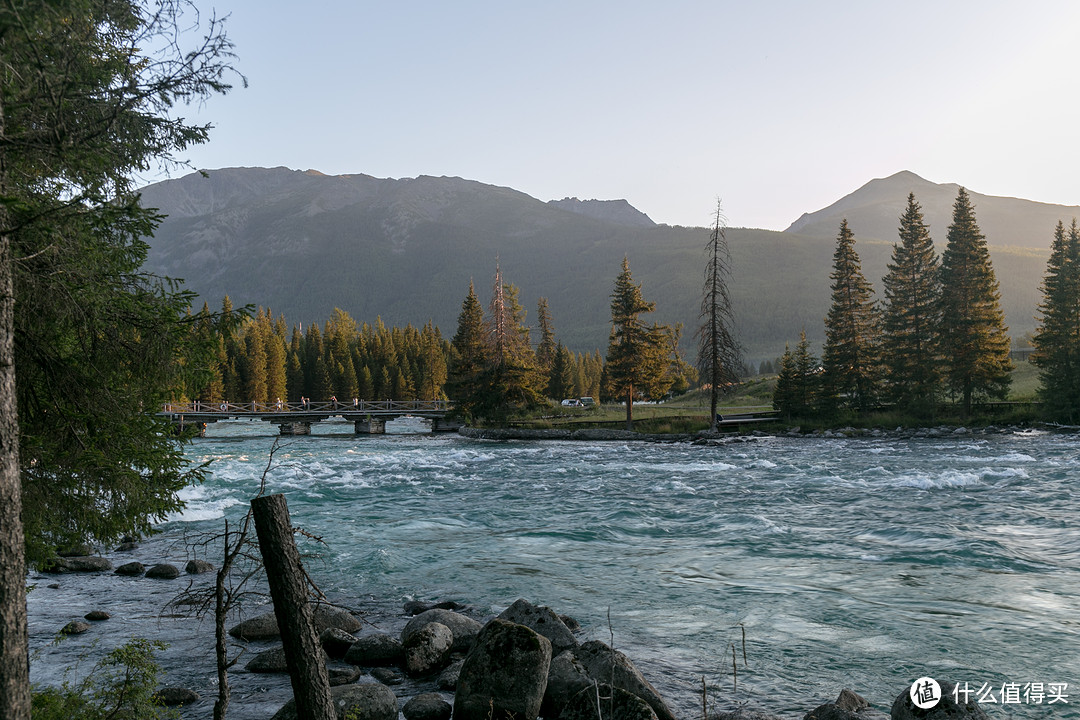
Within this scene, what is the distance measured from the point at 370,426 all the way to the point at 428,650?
6003 cm

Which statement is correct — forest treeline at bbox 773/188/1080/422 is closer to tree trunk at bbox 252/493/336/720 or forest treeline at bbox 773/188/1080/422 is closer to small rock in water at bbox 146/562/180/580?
small rock in water at bbox 146/562/180/580

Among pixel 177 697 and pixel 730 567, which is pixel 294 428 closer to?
pixel 730 567

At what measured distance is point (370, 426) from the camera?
6781 centimetres

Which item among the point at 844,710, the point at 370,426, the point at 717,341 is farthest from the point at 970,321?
Answer: the point at 370,426

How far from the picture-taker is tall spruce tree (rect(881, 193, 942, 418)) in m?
49.3

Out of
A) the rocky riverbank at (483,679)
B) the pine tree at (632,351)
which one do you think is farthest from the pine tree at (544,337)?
the rocky riverbank at (483,679)

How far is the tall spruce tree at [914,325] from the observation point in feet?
162

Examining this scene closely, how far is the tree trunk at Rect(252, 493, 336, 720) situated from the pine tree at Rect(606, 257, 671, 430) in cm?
5300

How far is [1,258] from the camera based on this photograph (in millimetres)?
5762

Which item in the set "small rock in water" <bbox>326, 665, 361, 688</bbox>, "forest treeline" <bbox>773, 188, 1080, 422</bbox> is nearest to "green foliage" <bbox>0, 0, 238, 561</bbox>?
"small rock in water" <bbox>326, 665, 361, 688</bbox>

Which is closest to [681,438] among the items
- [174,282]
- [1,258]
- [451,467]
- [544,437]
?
[544,437]

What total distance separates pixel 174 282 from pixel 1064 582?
16.2 metres

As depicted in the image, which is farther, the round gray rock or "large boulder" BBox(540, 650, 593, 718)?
"large boulder" BBox(540, 650, 593, 718)

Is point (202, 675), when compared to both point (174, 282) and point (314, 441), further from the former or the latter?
point (314, 441)
